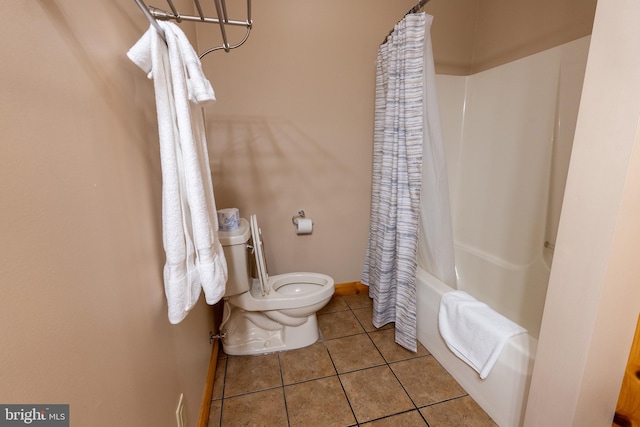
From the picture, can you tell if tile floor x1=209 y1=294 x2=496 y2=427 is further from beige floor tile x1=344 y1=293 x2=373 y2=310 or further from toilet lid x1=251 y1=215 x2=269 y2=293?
toilet lid x1=251 y1=215 x2=269 y2=293

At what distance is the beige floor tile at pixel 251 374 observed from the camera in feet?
4.67

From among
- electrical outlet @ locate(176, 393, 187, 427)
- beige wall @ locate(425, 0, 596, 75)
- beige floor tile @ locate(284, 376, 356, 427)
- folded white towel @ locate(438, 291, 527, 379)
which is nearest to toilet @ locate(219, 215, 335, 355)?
beige floor tile @ locate(284, 376, 356, 427)

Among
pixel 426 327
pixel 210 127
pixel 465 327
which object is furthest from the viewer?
pixel 210 127

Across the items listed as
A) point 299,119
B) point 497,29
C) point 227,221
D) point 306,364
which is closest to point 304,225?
point 227,221

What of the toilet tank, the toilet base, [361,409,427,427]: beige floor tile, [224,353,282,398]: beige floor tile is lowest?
[361,409,427,427]: beige floor tile

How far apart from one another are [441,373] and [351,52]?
2.19 metres

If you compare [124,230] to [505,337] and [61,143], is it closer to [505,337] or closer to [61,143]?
[61,143]

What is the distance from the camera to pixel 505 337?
1146 mm

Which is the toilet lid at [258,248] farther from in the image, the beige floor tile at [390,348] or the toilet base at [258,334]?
the beige floor tile at [390,348]

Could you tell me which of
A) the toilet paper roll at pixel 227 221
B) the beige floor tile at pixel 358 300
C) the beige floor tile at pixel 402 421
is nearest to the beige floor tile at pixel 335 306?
the beige floor tile at pixel 358 300

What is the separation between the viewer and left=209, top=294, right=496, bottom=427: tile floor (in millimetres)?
1250

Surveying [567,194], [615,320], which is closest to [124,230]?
[567,194]

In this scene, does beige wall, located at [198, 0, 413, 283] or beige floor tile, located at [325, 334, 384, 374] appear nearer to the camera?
beige floor tile, located at [325, 334, 384, 374]

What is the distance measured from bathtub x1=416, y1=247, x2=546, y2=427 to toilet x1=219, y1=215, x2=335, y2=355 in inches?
23.3
